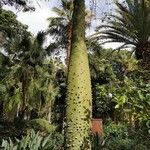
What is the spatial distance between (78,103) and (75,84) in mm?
308

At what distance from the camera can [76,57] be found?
22.2 feet

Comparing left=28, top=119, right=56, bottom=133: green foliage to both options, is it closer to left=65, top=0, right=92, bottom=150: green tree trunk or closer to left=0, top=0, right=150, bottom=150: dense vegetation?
left=0, top=0, right=150, bottom=150: dense vegetation

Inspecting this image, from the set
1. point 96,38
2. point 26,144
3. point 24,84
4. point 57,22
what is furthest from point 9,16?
point 26,144

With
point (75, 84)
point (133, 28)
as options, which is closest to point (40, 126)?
point (133, 28)

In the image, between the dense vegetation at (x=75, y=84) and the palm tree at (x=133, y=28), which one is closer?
the dense vegetation at (x=75, y=84)

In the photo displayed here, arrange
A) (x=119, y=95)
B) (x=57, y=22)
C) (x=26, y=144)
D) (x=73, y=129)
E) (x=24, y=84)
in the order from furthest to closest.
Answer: (x=57, y=22)
(x=24, y=84)
(x=26, y=144)
(x=119, y=95)
(x=73, y=129)

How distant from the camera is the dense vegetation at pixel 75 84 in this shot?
6.55 meters

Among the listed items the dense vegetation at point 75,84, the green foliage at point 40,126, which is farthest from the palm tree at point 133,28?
the green foliage at point 40,126

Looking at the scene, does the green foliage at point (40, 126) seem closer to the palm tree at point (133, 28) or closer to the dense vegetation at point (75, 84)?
the dense vegetation at point (75, 84)

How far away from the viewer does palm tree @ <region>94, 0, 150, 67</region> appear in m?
12.5

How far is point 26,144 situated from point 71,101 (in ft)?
5.44

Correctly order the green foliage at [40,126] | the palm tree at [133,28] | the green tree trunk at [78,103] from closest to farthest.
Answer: the green tree trunk at [78,103] < the palm tree at [133,28] < the green foliage at [40,126]

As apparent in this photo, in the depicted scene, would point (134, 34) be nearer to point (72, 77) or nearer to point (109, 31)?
point (109, 31)

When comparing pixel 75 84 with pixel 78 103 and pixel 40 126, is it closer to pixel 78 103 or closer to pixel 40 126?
pixel 78 103
